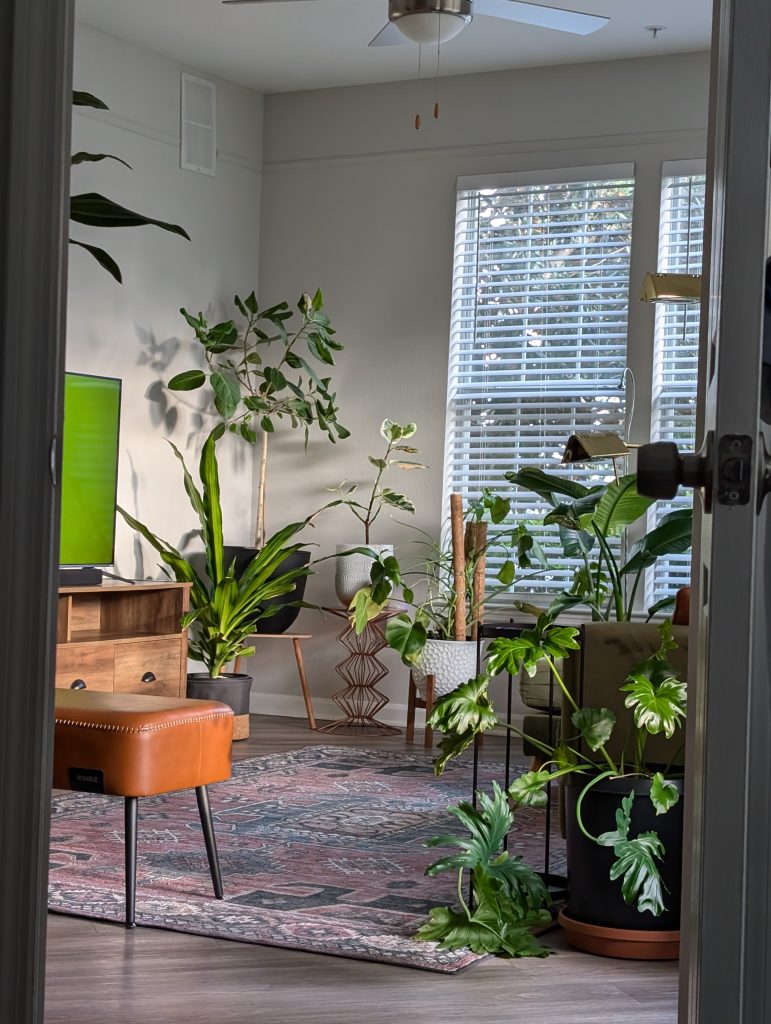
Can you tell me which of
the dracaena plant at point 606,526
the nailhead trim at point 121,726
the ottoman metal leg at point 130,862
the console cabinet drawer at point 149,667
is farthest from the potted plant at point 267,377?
the ottoman metal leg at point 130,862

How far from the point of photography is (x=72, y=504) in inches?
247

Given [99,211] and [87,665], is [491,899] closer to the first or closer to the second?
[99,211]

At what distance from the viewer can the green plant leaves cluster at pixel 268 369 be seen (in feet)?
23.2

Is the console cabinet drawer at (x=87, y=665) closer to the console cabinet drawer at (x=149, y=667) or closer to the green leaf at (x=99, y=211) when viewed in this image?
the console cabinet drawer at (x=149, y=667)

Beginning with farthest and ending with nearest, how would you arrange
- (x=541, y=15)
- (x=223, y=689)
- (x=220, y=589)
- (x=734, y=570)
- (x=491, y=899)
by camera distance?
(x=223, y=689) < (x=220, y=589) < (x=541, y=15) < (x=491, y=899) < (x=734, y=570)

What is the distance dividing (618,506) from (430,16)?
1.92m

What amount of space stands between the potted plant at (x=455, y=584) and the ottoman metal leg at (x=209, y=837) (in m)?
2.18

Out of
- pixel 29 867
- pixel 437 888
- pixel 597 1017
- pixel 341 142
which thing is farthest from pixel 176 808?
pixel 341 142

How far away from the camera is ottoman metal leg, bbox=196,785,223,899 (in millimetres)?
3559

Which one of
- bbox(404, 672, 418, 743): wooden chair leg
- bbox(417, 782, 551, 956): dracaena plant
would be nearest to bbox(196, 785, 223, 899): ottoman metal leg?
bbox(417, 782, 551, 956): dracaena plant

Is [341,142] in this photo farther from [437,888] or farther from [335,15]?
[437,888]

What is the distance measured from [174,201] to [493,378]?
1.96 metres

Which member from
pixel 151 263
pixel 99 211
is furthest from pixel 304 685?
pixel 99 211

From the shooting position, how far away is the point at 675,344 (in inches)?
268
